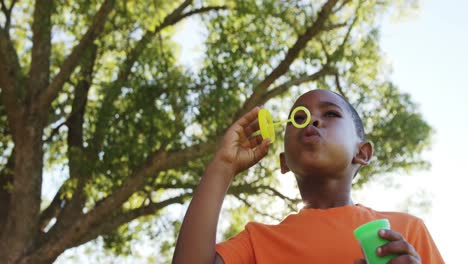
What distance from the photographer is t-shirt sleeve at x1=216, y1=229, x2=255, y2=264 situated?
1.90 m

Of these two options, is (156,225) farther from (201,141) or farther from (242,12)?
(242,12)

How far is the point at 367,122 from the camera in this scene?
7.19 m

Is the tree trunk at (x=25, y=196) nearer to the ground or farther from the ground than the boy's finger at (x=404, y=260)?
Result: farther from the ground

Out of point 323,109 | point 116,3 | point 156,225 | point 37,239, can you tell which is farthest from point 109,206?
point 323,109

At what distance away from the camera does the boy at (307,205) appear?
184 cm

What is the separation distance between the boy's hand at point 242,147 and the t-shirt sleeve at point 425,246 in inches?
21.3

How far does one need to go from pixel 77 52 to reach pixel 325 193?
4970mm

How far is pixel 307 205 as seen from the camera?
2.14 m

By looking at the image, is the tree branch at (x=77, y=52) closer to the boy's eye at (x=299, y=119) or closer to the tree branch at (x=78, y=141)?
the tree branch at (x=78, y=141)

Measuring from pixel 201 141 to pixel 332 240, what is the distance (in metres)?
4.92

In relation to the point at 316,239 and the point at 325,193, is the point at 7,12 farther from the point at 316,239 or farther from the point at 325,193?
the point at 316,239

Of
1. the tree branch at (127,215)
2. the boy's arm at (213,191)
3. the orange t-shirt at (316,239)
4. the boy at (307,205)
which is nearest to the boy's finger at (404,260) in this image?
the boy at (307,205)

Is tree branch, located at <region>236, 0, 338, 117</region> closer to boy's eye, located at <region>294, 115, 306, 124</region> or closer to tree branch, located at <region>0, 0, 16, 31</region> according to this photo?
tree branch, located at <region>0, 0, 16, 31</region>

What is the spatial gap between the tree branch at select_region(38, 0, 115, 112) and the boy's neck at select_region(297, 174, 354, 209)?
15.2 feet
